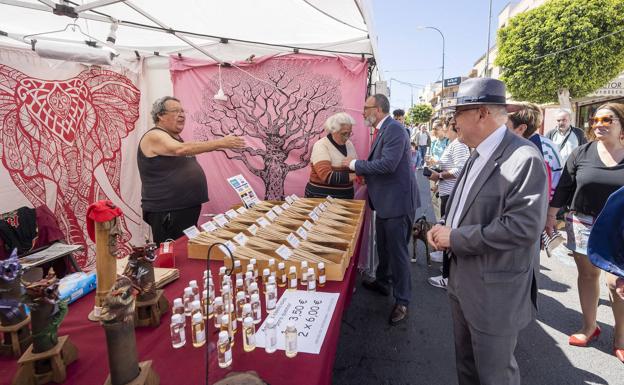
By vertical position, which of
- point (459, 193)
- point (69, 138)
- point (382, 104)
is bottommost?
point (459, 193)

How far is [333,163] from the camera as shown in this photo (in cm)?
318

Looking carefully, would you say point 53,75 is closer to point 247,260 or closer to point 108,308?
point 247,260

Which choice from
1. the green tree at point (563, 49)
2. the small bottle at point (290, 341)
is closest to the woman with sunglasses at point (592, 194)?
the small bottle at point (290, 341)

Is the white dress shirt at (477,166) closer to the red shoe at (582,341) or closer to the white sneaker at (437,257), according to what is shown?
the red shoe at (582,341)

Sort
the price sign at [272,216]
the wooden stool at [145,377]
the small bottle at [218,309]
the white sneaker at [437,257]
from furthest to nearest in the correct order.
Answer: the white sneaker at [437,257]
the price sign at [272,216]
the small bottle at [218,309]
the wooden stool at [145,377]

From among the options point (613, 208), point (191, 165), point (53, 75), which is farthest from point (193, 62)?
point (613, 208)

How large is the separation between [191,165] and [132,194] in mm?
1791

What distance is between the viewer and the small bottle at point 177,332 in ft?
3.46

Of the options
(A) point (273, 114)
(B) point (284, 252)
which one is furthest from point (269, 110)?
(B) point (284, 252)

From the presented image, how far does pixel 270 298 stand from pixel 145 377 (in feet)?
1.86

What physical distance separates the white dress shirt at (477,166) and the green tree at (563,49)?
11.5 metres

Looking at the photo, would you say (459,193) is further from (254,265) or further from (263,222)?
(263,222)

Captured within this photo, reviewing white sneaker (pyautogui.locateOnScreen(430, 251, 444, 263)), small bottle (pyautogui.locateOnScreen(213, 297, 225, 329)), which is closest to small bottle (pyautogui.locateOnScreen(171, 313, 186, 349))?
small bottle (pyautogui.locateOnScreen(213, 297, 225, 329))

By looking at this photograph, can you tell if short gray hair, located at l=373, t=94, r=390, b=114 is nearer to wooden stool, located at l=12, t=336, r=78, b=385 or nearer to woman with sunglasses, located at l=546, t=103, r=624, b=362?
woman with sunglasses, located at l=546, t=103, r=624, b=362
